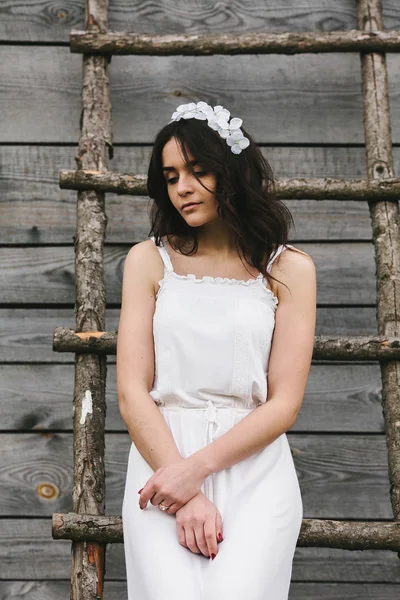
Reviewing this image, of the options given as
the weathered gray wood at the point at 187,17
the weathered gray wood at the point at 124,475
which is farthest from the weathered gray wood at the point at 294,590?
the weathered gray wood at the point at 187,17

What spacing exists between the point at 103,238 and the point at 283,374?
0.76 metres

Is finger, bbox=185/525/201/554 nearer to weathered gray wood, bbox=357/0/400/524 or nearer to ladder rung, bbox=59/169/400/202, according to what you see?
weathered gray wood, bbox=357/0/400/524

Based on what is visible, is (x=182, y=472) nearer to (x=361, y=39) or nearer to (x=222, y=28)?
(x=361, y=39)

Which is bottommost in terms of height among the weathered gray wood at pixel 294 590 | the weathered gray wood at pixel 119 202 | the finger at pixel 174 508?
the weathered gray wood at pixel 294 590

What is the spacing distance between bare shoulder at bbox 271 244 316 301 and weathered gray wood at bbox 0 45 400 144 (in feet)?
3.22

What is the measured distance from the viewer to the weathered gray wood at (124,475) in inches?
111

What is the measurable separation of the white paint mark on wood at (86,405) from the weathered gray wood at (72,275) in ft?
2.28

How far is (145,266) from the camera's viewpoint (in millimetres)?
2104

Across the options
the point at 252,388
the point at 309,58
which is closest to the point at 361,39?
the point at 309,58

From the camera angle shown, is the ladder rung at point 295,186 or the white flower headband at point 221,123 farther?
the ladder rung at point 295,186

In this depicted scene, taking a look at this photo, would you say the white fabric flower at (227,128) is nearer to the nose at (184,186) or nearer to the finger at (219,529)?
the nose at (184,186)

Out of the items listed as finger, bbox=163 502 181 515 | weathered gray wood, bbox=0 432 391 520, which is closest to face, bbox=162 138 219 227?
finger, bbox=163 502 181 515

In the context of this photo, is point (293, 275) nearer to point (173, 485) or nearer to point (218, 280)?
point (218, 280)

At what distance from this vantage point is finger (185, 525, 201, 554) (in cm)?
173
